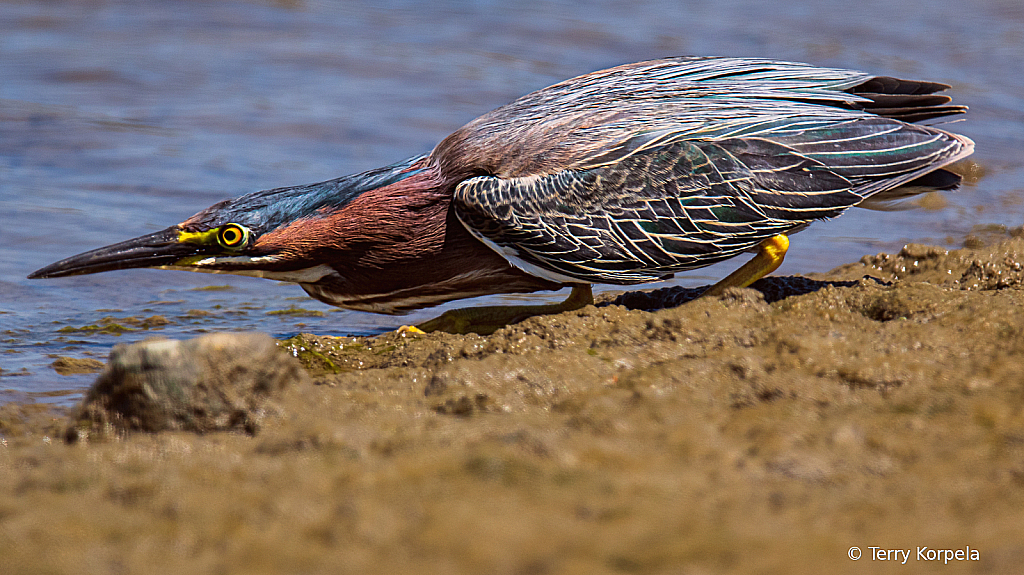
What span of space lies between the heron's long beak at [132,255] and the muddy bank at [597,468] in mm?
1060

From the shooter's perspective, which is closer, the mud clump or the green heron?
the mud clump

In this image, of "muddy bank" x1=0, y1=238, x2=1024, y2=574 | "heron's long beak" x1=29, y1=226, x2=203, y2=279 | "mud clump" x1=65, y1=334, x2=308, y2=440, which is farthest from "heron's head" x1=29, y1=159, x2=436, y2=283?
"mud clump" x1=65, y1=334, x2=308, y2=440

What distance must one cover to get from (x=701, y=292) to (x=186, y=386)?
3136 millimetres

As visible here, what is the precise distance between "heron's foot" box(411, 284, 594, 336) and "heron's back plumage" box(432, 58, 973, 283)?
0.32m

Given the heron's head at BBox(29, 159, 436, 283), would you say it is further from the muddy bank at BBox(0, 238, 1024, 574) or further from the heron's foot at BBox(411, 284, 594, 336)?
the muddy bank at BBox(0, 238, 1024, 574)

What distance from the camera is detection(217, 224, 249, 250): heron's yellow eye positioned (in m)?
5.04

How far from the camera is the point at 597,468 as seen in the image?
8.83 feet

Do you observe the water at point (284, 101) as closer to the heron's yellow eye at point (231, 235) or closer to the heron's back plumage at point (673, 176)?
the heron's yellow eye at point (231, 235)

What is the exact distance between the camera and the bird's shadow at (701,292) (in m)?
5.10

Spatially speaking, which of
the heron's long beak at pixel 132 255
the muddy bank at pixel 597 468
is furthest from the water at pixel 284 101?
the muddy bank at pixel 597 468

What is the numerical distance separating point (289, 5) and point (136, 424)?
1152 cm

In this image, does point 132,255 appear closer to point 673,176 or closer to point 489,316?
point 489,316

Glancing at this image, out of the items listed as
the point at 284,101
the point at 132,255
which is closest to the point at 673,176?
the point at 132,255

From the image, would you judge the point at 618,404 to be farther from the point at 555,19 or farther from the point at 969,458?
the point at 555,19
